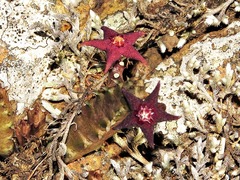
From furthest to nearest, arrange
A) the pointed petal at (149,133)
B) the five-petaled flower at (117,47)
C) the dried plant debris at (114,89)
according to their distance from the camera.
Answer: the dried plant debris at (114,89) → the five-petaled flower at (117,47) → the pointed petal at (149,133)

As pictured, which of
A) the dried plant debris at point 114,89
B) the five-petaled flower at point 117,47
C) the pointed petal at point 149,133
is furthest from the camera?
the dried plant debris at point 114,89

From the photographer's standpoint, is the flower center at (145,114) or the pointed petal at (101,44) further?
the pointed petal at (101,44)

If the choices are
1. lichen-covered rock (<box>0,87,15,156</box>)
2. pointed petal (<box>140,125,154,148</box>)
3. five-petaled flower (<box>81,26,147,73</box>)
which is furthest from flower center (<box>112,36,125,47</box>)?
lichen-covered rock (<box>0,87,15,156</box>)

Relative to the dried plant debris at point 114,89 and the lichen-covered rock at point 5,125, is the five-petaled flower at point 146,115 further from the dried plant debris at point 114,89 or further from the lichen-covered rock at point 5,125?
the lichen-covered rock at point 5,125

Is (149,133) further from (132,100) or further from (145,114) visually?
(132,100)

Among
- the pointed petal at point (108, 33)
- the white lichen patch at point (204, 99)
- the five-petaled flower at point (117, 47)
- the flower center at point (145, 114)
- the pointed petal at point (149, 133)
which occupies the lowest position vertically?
the white lichen patch at point (204, 99)

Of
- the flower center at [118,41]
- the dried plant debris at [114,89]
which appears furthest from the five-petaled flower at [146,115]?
the flower center at [118,41]

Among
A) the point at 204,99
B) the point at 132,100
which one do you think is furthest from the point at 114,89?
the point at 204,99
